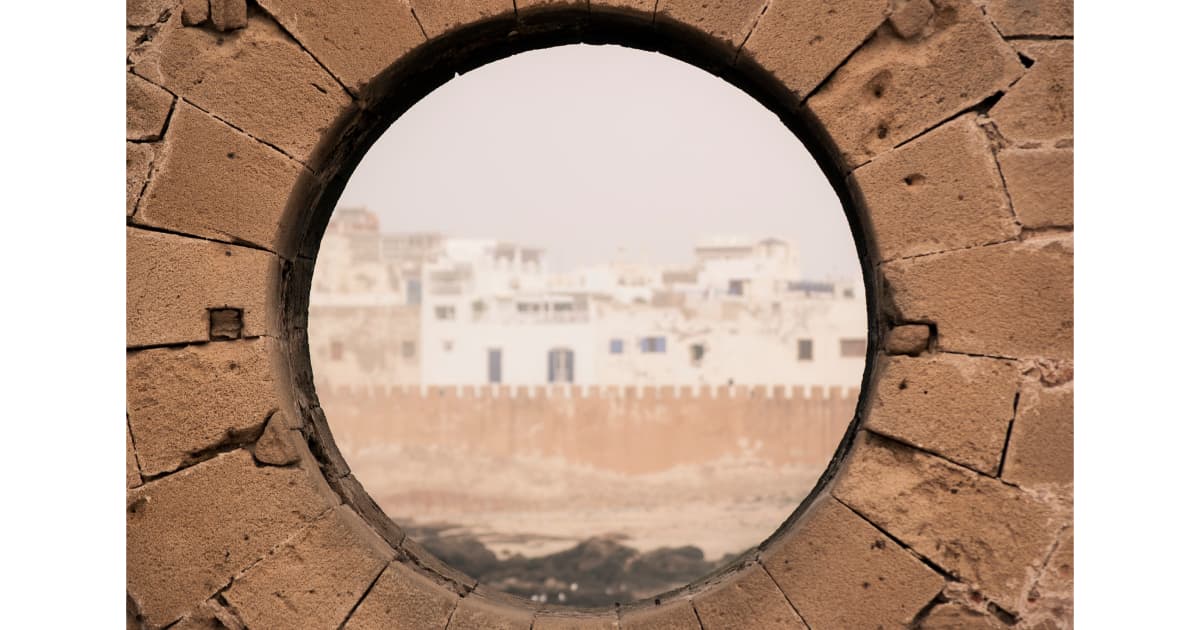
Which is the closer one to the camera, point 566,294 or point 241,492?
point 241,492

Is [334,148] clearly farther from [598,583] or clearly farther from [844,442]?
[598,583]

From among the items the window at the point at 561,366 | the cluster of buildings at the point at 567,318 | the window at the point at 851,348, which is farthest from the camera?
the window at the point at 561,366

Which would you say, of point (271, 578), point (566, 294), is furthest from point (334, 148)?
point (566, 294)

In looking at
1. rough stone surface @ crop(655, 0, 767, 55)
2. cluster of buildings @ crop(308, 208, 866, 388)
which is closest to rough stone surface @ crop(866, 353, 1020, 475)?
rough stone surface @ crop(655, 0, 767, 55)

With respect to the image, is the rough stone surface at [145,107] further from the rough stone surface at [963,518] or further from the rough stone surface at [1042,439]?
the rough stone surface at [1042,439]

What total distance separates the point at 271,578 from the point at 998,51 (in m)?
2.99

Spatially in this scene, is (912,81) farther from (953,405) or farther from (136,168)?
(136,168)

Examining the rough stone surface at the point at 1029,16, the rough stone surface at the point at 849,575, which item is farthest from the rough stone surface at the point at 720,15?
the rough stone surface at the point at 849,575

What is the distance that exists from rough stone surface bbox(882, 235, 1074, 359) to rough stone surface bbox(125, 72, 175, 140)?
2530mm

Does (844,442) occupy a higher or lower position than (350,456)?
higher

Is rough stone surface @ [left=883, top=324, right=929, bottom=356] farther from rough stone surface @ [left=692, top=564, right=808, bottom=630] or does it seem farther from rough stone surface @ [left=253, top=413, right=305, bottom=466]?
rough stone surface @ [left=253, top=413, right=305, bottom=466]

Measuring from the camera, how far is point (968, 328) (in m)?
3.18

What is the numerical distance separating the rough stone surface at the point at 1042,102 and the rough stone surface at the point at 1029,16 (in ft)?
0.16

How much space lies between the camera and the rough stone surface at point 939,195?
3.17 metres
